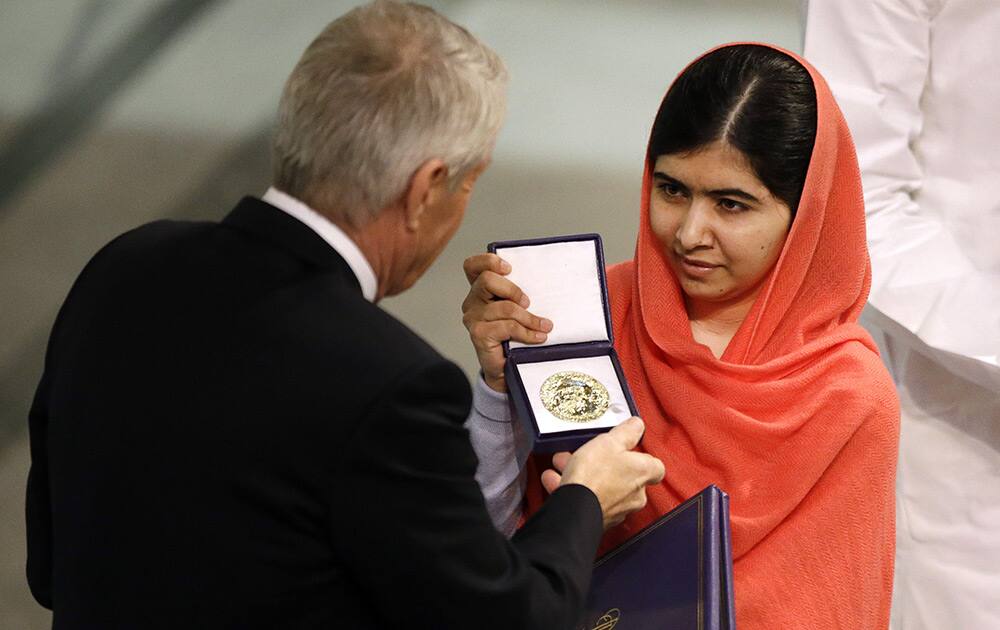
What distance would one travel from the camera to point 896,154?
2.61 m

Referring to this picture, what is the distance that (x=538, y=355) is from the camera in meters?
2.02

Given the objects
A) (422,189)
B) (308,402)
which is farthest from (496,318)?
(308,402)

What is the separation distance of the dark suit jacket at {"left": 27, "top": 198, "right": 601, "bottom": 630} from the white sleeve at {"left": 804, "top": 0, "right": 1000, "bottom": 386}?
1.27 meters

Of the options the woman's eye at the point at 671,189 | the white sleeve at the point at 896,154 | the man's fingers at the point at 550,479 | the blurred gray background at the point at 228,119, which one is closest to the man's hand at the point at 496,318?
the man's fingers at the point at 550,479

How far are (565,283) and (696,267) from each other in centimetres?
21

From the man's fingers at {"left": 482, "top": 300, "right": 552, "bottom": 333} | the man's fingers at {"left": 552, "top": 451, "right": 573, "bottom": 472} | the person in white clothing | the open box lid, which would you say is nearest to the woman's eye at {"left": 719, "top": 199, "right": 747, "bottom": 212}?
the open box lid

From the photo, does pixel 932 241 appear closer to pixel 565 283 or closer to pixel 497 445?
pixel 565 283

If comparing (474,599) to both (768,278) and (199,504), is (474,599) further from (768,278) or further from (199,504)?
(768,278)

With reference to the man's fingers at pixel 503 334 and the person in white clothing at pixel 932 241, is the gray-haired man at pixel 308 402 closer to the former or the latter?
the man's fingers at pixel 503 334

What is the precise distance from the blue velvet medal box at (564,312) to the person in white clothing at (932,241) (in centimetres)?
70

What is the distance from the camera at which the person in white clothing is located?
2500 millimetres

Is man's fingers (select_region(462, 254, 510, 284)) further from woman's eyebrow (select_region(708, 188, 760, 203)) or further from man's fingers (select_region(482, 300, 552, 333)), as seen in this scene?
woman's eyebrow (select_region(708, 188, 760, 203))

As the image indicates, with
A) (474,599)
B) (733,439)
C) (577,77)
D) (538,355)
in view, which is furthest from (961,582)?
(577,77)

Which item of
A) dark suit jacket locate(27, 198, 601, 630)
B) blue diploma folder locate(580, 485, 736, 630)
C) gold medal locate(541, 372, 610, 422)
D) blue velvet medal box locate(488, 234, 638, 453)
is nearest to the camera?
dark suit jacket locate(27, 198, 601, 630)
